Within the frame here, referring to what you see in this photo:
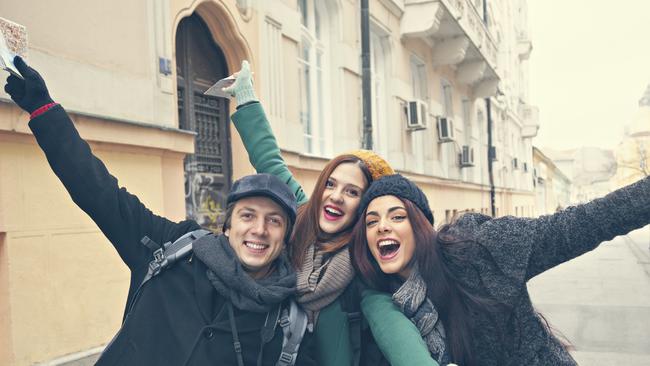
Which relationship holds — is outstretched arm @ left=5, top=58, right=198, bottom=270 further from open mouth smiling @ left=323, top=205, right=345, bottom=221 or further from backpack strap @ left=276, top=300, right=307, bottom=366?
open mouth smiling @ left=323, top=205, right=345, bottom=221

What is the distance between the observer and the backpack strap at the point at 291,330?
7.11 ft

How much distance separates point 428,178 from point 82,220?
11065 mm

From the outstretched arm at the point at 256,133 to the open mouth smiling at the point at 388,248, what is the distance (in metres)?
1.09

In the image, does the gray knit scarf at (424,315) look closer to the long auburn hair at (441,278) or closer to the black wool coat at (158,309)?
the long auburn hair at (441,278)

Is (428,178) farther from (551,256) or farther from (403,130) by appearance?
(551,256)

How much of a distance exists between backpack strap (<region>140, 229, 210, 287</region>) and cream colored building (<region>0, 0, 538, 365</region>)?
2112mm

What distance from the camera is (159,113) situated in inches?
213

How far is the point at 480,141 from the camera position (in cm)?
2316

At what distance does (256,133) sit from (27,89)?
152 centimetres

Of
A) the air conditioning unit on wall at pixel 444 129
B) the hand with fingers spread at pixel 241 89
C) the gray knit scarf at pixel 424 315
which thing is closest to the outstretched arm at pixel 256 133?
the hand with fingers spread at pixel 241 89

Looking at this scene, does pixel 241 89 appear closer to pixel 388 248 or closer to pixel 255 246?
pixel 255 246

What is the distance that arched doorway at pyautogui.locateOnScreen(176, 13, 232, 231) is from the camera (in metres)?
6.54

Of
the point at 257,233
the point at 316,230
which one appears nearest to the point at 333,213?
the point at 316,230

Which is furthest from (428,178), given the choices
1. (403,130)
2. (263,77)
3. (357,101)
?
(263,77)
